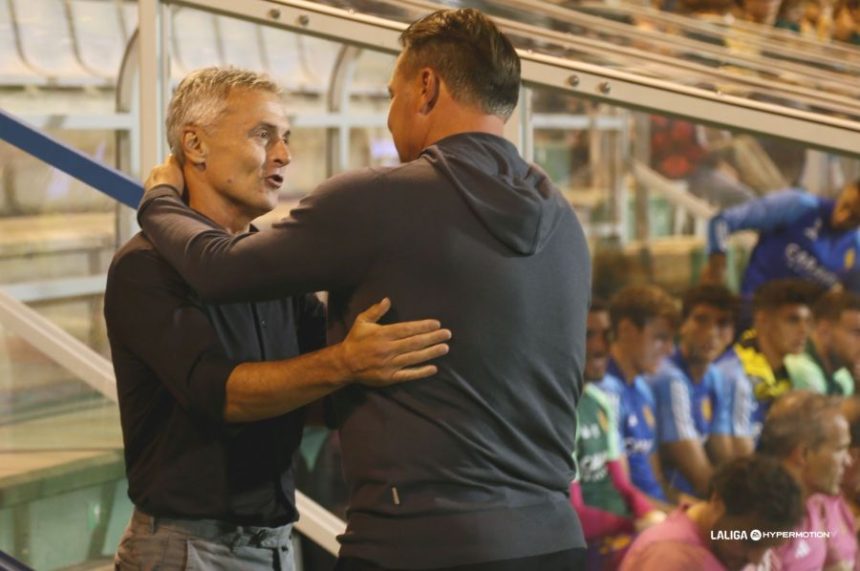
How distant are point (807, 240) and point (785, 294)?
276 mm

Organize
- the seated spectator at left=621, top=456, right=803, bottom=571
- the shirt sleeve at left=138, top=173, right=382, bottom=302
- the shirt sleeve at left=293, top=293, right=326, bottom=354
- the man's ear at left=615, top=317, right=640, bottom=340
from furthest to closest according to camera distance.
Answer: the man's ear at left=615, top=317, right=640, bottom=340 → the seated spectator at left=621, top=456, right=803, bottom=571 → the shirt sleeve at left=293, top=293, right=326, bottom=354 → the shirt sleeve at left=138, top=173, right=382, bottom=302

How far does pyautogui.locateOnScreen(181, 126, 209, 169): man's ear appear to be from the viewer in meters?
2.18

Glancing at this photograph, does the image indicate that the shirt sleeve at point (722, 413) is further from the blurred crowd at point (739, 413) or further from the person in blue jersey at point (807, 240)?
the person in blue jersey at point (807, 240)

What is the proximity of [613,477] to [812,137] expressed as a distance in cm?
138

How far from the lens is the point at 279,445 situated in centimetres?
217

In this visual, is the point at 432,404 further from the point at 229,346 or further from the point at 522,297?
the point at 229,346

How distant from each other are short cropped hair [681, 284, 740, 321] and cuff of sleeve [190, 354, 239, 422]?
2.71 m

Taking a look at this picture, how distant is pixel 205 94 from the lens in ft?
7.15

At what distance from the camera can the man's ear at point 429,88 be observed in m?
1.92

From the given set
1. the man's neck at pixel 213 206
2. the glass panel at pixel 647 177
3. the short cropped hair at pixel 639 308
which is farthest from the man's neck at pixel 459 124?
the glass panel at pixel 647 177

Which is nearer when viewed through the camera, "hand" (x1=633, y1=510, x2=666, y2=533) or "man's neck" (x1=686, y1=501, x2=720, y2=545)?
"man's neck" (x1=686, y1=501, x2=720, y2=545)

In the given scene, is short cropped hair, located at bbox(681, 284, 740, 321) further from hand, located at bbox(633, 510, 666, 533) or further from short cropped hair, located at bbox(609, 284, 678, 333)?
hand, located at bbox(633, 510, 666, 533)

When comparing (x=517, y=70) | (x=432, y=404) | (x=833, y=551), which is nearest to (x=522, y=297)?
(x=432, y=404)

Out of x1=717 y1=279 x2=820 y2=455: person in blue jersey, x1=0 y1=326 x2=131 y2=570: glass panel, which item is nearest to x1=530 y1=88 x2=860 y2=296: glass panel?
x1=717 y1=279 x2=820 y2=455: person in blue jersey
